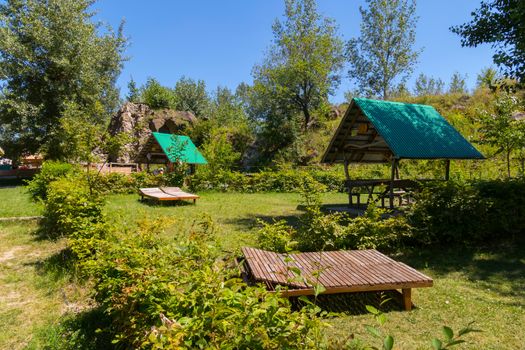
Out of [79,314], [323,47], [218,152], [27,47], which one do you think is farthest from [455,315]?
[323,47]

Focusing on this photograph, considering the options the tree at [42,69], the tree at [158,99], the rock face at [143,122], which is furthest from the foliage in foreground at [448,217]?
the tree at [158,99]

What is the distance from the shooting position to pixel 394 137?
1138 cm

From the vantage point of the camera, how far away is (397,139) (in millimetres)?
11344

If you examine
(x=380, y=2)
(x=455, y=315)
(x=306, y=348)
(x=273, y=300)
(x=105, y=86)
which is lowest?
(x=455, y=315)

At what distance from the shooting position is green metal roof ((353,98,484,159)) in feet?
36.9

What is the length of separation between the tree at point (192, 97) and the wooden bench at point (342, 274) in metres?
Answer: 40.2

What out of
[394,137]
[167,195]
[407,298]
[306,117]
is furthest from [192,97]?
[407,298]

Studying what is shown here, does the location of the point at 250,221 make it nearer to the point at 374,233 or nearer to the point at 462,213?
the point at 374,233

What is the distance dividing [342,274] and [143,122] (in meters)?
32.1

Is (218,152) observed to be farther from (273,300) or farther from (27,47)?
(273,300)

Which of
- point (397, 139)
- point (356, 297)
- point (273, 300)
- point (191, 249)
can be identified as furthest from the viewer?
point (397, 139)

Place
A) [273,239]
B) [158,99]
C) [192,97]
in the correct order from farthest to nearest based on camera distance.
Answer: [192,97] < [158,99] < [273,239]

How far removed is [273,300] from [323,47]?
3587cm

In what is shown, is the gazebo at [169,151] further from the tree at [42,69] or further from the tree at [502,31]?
the tree at [502,31]
